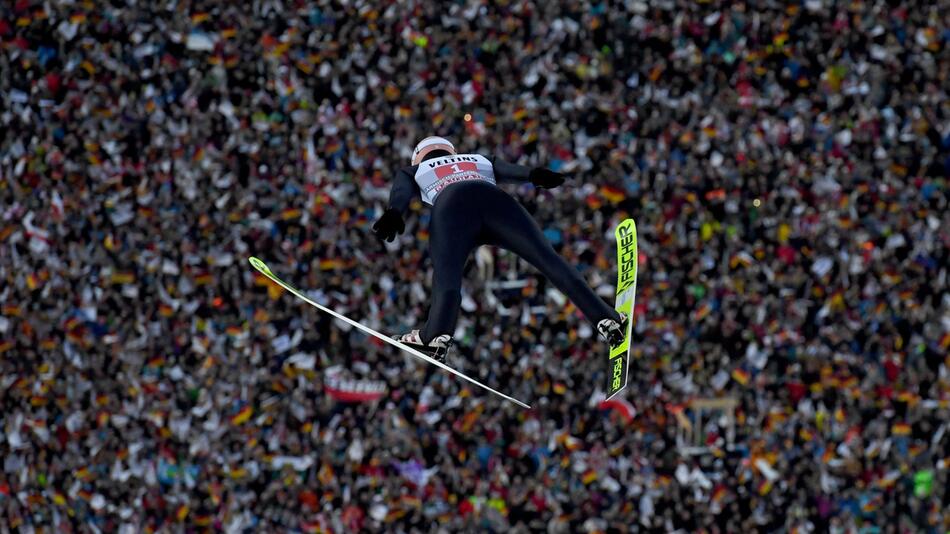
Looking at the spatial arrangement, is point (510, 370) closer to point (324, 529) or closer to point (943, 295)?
point (324, 529)

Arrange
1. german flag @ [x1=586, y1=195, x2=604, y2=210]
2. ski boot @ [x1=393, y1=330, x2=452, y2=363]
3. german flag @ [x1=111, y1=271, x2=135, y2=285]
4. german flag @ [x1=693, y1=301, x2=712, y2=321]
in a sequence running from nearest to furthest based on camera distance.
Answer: ski boot @ [x1=393, y1=330, x2=452, y2=363] < german flag @ [x1=693, y1=301, x2=712, y2=321] < german flag @ [x1=586, y1=195, x2=604, y2=210] < german flag @ [x1=111, y1=271, x2=135, y2=285]

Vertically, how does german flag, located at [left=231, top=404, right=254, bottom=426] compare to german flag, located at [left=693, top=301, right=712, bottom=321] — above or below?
below

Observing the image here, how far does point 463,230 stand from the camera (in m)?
7.70

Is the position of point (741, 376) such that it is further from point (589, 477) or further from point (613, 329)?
point (613, 329)

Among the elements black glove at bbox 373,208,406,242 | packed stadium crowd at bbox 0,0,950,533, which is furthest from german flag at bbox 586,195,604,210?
black glove at bbox 373,208,406,242

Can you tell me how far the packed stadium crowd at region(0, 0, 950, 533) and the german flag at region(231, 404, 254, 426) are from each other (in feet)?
0.13

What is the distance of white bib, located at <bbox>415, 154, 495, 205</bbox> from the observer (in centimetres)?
784

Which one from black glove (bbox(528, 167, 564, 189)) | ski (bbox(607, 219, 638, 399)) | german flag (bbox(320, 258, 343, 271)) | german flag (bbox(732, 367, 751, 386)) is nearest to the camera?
black glove (bbox(528, 167, 564, 189))

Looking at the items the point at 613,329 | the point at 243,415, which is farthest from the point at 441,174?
the point at 243,415

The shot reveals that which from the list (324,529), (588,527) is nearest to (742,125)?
(588,527)

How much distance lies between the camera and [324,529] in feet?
59.5

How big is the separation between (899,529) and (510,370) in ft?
17.9

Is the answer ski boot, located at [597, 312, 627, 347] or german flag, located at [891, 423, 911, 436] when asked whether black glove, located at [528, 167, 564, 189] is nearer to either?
ski boot, located at [597, 312, 627, 347]

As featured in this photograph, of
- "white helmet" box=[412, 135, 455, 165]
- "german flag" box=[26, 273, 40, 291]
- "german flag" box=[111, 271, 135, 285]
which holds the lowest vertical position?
"white helmet" box=[412, 135, 455, 165]
